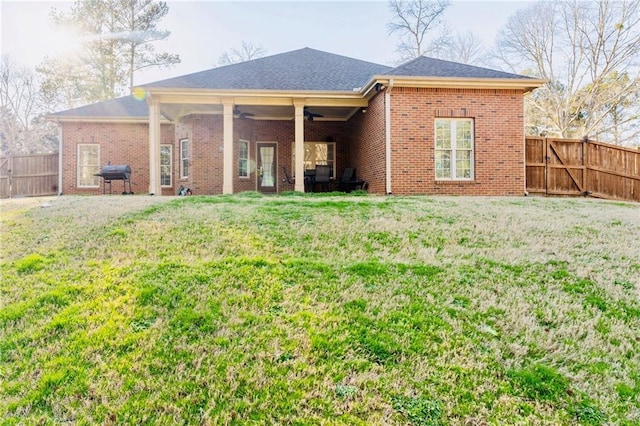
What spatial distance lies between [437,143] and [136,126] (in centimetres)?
1066

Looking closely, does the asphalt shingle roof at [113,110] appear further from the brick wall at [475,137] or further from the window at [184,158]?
the brick wall at [475,137]

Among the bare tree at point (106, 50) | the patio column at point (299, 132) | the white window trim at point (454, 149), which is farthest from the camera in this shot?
the bare tree at point (106, 50)

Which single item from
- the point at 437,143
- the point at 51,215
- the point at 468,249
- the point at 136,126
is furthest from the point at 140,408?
the point at 136,126

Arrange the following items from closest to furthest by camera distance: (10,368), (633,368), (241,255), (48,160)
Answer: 1. (10,368)
2. (633,368)
3. (241,255)
4. (48,160)

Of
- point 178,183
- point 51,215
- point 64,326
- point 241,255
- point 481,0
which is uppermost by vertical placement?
point 481,0

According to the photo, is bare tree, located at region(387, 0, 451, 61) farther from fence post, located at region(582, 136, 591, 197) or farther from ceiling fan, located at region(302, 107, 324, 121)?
fence post, located at region(582, 136, 591, 197)

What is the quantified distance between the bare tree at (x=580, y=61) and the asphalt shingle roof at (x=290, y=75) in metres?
14.4

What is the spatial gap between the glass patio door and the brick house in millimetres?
36

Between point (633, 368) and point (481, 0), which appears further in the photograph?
point (481, 0)

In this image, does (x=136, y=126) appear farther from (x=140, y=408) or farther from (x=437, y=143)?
(x=140, y=408)

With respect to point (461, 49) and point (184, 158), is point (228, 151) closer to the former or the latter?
point (184, 158)

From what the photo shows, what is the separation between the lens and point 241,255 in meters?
4.62

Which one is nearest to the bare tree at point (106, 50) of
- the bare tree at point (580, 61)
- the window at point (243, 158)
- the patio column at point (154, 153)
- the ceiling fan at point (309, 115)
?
the window at point (243, 158)

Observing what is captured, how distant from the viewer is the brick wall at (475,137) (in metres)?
10.7
